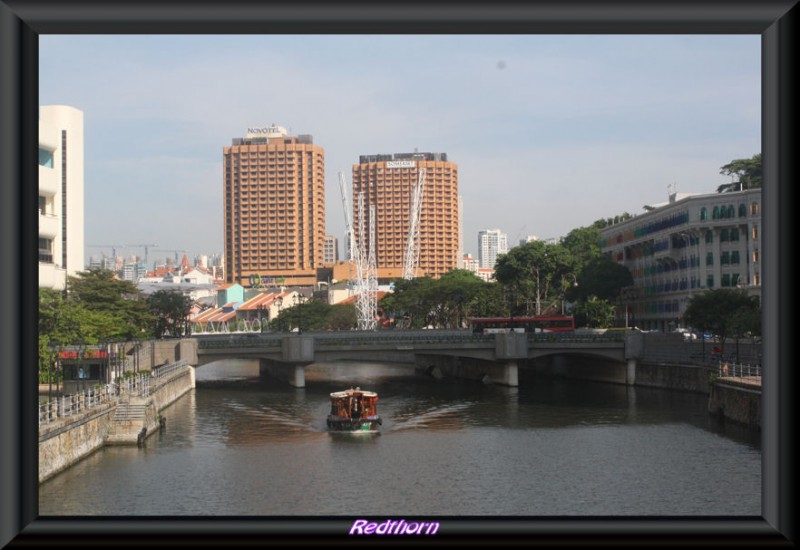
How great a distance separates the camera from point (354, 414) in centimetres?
7444

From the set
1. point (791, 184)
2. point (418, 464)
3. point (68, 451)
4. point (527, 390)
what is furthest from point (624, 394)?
point (791, 184)

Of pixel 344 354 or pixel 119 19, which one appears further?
pixel 344 354

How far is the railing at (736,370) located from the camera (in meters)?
76.1

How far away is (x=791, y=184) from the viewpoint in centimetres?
1435

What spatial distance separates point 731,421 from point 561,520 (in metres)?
62.8

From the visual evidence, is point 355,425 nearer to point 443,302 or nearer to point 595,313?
point 595,313

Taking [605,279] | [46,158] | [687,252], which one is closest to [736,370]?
[687,252]

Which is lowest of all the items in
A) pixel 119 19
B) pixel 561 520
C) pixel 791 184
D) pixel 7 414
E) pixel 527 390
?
pixel 527 390

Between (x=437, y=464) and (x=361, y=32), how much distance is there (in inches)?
1806

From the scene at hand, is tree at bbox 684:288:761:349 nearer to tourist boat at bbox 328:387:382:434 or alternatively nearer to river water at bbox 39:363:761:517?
river water at bbox 39:363:761:517

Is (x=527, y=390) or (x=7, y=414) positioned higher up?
(x=7, y=414)

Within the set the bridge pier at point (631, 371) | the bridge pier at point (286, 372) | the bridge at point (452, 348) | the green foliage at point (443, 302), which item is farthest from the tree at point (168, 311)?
the bridge pier at point (631, 371)

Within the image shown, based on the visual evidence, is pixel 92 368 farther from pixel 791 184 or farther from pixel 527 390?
pixel 791 184

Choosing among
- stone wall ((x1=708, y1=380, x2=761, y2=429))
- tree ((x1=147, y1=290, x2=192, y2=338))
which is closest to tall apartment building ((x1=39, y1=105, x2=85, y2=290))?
tree ((x1=147, y1=290, x2=192, y2=338))
